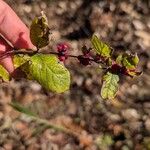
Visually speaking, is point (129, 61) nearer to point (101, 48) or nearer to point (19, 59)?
point (101, 48)

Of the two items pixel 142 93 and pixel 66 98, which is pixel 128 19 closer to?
pixel 142 93

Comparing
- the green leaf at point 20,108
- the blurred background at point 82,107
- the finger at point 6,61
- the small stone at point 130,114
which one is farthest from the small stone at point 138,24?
the finger at point 6,61

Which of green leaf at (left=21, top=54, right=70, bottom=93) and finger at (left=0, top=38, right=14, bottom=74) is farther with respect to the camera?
finger at (left=0, top=38, right=14, bottom=74)

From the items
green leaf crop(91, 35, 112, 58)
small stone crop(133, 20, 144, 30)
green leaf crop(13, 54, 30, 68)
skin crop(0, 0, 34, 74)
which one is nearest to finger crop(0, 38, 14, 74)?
skin crop(0, 0, 34, 74)

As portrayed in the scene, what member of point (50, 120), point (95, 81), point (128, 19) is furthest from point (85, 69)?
point (128, 19)

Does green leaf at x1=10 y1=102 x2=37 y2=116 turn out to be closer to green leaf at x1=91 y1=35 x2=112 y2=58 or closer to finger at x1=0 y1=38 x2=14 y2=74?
finger at x1=0 y1=38 x2=14 y2=74

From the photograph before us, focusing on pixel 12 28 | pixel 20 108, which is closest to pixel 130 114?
pixel 20 108

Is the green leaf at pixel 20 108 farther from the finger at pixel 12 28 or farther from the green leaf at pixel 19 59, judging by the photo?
the green leaf at pixel 19 59
